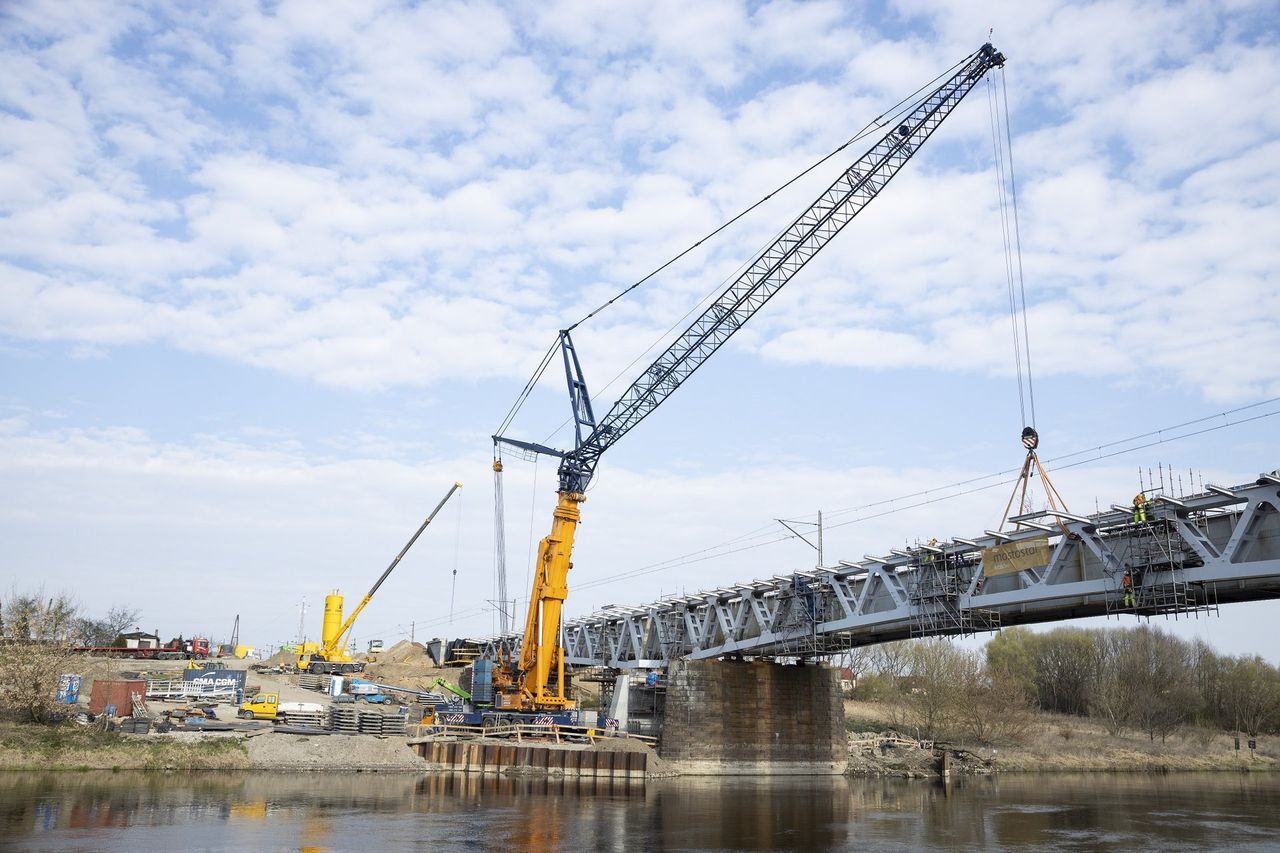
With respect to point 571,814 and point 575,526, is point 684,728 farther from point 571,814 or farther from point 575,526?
point 571,814

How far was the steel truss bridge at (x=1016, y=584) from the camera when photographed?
32.8 m

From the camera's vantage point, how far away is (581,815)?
3484cm

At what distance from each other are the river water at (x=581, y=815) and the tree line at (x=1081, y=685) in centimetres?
2151

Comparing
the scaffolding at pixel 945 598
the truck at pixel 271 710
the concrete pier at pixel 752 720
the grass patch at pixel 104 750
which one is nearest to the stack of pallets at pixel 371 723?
the truck at pixel 271 710

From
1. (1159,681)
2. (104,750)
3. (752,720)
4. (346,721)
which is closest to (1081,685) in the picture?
(1159,681)

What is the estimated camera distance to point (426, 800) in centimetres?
3794

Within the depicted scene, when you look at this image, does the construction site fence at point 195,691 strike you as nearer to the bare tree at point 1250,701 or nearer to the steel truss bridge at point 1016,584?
the steel truss bridge at point 1016,584

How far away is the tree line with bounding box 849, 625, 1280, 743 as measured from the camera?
7375 centimetres

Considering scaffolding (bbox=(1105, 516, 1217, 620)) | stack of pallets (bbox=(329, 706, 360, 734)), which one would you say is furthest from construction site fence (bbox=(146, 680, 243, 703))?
scaffolding (bbox=(1105, 516, 1217, 620))

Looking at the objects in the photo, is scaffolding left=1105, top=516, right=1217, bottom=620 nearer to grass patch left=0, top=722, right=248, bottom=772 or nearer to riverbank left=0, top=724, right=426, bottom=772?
riverbank left=0, top=724, right=426, bottom=772

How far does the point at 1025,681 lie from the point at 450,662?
63460 millimetres

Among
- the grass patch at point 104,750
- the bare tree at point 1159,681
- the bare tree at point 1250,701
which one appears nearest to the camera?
the grass patch at point 104,750

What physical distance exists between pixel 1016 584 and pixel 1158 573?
7423 millimetres

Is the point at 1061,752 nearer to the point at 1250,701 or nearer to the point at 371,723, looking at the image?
the point at 1250,701
